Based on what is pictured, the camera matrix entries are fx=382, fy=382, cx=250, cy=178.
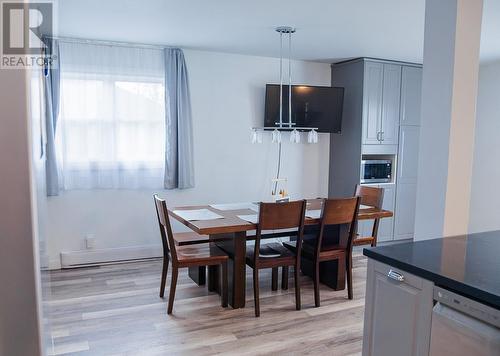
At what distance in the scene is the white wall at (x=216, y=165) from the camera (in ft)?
→ 13.9

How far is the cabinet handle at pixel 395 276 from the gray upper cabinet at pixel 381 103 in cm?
359

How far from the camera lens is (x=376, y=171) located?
5.15 meters

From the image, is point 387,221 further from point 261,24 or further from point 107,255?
point 107,255

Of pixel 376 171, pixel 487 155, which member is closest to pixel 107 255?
pixel 376 171

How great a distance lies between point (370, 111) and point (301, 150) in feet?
3.41

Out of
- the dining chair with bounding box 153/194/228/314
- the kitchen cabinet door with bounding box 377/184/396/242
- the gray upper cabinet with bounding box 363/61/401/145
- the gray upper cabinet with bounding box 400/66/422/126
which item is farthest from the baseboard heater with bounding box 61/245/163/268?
the gray upper cabinet with bounding box 400/66/422/126

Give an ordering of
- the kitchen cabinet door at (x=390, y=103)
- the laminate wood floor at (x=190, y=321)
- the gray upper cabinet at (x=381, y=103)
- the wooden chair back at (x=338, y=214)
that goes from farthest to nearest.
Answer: the kitchen cabinet door at (x=390, y=103) < the gray upper cabinet at (x=381, y=103) < the wooden chair back at (x=338, y=214) < the laminate wood floor at (x=190, y=321)

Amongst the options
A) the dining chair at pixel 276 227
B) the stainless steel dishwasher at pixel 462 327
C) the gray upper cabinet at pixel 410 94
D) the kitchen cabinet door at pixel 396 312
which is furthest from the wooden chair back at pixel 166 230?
the gray upper cabinet at pixel 410 94

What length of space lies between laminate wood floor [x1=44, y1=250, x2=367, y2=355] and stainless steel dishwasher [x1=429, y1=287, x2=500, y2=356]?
4.12ft

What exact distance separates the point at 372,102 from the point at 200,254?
3.14m

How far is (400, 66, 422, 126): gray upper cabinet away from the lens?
5.19 metres

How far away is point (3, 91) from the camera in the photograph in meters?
0.85

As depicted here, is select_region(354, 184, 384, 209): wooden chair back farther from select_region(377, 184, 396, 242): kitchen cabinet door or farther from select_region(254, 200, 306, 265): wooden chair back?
select_region(254, 200, 306, 265): wooden chair back

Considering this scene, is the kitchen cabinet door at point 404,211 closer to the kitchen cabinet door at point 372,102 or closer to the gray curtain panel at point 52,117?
the kitchen cabinet door at point 372,102
